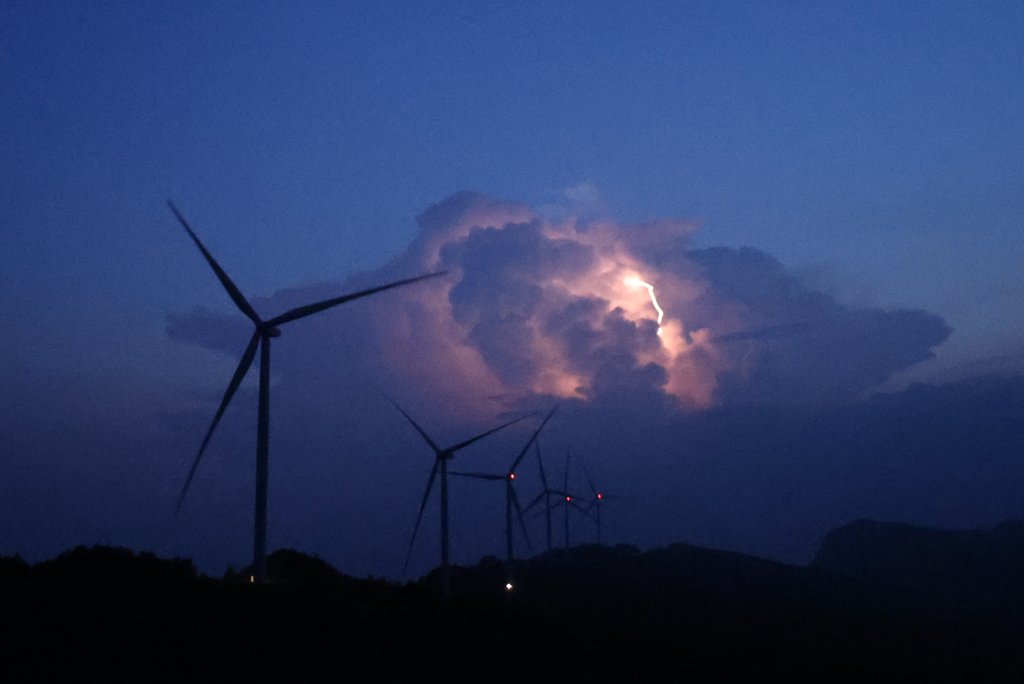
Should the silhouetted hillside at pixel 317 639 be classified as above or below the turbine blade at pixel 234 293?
below

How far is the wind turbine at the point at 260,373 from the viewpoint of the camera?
4103 centimetres

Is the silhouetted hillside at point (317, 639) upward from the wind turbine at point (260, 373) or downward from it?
downward

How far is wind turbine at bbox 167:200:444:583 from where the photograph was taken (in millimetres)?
41031

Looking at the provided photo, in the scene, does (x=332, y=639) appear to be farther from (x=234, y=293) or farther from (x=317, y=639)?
(x=234, y=293)

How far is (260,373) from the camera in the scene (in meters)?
43.6

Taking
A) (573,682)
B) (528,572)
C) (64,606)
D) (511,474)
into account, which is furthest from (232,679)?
(528,572)

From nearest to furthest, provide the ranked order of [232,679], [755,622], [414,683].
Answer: [232,679] < [414,683] < [755,622]

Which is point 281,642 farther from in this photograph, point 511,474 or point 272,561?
point 511,474

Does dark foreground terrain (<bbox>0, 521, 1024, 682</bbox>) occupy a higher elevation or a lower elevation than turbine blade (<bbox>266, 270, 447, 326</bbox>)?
lower

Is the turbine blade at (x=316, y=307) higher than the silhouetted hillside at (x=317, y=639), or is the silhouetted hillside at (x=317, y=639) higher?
the turbine blade at (x=316, y=307)

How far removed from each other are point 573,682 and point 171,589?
2086cm

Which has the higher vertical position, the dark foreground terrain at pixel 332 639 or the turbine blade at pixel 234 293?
the turbine blade at pixel 234 293

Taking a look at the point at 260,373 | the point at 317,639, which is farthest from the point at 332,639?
the point at 260,373

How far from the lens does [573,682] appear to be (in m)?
35.8
